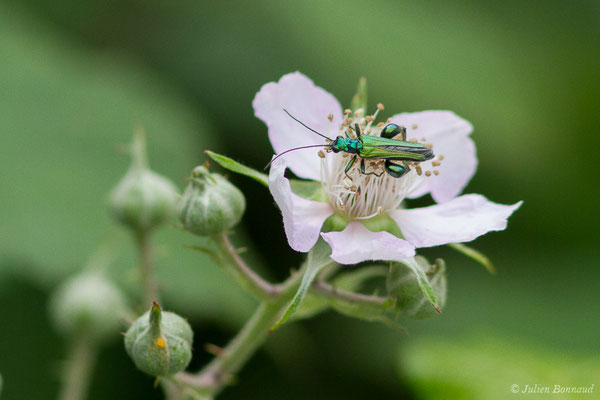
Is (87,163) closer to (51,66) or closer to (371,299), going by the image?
(51,66)

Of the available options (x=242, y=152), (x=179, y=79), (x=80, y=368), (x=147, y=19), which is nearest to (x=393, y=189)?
(x=80, y=368)

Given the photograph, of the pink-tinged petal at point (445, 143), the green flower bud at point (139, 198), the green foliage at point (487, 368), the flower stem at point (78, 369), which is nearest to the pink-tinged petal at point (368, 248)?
the pink-tinged petal at point (445, 143)

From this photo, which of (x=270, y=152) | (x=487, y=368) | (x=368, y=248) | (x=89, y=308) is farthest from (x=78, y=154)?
(x=368, y=248)

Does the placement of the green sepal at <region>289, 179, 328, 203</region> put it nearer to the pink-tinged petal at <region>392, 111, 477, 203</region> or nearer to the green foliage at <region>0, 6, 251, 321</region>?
the pink-tinged petal at <region>392, 111, 477, 203</region>

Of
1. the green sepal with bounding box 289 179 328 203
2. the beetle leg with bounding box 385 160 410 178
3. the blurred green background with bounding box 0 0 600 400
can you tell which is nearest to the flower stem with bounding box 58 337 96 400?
the blurred green background with bounding box 0 0 600 400

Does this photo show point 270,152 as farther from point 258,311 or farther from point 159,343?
point 159,343

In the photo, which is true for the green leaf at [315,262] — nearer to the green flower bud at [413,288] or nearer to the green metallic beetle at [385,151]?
the green flower bud at [413,288]

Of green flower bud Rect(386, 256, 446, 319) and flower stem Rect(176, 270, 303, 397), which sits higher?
green flower bud Rect(386, 256, 446, 319)
